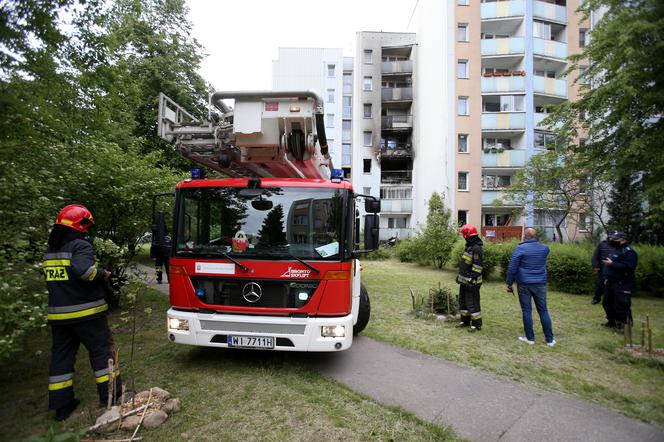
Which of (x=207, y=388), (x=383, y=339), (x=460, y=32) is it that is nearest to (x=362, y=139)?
(x=460, y=32)

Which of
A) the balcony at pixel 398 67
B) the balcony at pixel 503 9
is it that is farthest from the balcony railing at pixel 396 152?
the balcony at pixel 503 9

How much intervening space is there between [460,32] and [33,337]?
27272 millimetres

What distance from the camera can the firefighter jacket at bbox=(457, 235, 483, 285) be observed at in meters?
6.06

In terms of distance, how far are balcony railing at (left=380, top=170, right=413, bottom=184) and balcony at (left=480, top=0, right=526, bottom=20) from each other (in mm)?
12856

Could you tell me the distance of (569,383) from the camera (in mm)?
4164

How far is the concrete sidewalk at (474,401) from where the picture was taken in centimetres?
310

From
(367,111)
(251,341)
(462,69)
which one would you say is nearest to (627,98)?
(251,341)

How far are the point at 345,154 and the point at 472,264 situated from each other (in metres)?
30.7

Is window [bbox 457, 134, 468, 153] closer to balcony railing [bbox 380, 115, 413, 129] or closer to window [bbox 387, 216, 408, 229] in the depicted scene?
balcony railing [bbox 380, 115, 413, 129]

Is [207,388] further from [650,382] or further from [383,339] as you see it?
[650,382]

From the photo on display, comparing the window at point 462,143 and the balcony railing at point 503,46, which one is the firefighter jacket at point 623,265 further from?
the balcony railing at point 503,46

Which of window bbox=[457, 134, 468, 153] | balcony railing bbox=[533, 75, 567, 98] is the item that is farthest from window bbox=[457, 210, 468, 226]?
balcony railing bbox=[533, 75, 567, 98]

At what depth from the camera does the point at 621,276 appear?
6211 millimetres

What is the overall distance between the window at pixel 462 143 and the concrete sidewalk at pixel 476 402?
71.6ft
